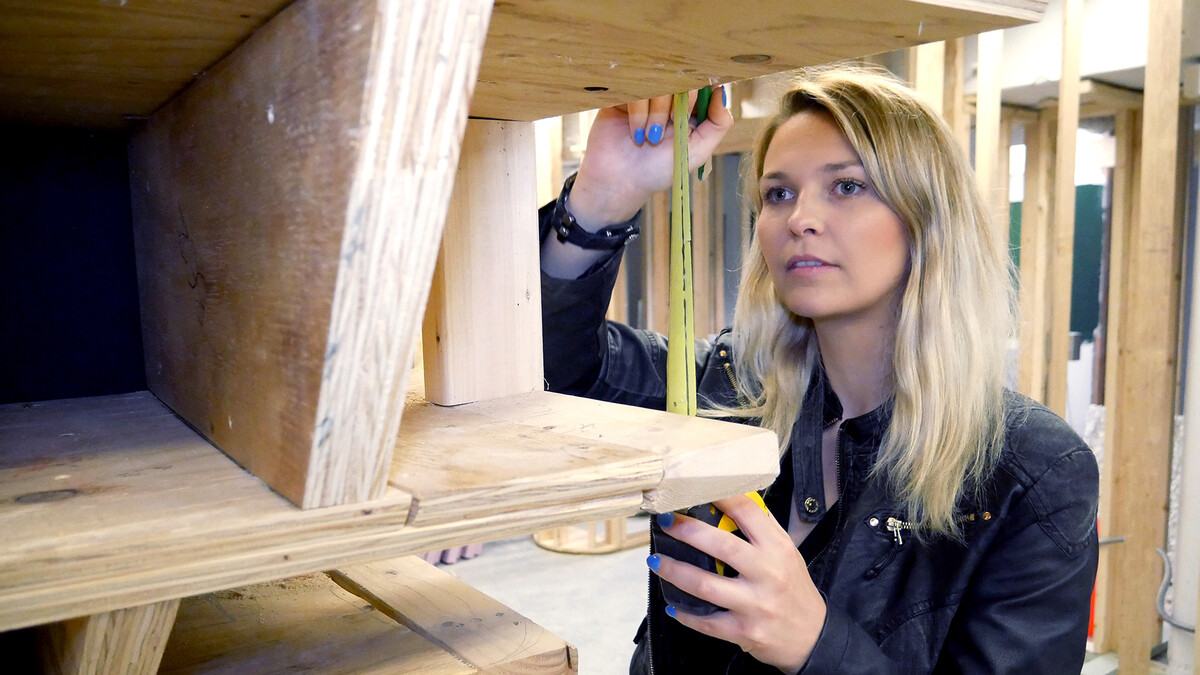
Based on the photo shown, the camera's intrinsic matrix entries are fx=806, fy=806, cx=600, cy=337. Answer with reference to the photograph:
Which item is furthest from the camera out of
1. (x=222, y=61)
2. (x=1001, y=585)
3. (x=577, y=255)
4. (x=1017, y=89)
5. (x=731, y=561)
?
(x=1017, y=89)

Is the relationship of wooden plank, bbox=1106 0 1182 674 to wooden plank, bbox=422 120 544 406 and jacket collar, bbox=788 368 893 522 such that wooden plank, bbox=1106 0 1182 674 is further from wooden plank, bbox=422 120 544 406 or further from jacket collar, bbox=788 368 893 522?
wooden plank, bbox=422 120 544 406

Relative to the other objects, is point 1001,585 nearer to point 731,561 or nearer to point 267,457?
point 731,561

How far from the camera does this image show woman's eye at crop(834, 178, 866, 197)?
4.42ft

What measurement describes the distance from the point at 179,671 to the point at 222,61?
1.39ft

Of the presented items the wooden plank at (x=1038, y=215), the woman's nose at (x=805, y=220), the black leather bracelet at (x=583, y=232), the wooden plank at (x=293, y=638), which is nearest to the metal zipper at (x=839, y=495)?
the woman's nose at (x=805, y=220)

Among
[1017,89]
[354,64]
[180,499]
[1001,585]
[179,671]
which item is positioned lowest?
[1001,585]

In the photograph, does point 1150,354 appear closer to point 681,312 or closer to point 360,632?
point 681,312

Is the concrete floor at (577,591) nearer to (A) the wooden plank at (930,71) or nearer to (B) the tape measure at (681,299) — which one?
(A) the wooden plank at (930,71)

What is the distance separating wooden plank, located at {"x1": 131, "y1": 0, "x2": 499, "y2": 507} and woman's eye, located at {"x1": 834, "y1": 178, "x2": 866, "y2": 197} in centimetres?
105

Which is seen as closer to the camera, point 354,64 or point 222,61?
point 354,64

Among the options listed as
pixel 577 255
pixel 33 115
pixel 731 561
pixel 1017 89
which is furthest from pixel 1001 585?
pixel 1017 89

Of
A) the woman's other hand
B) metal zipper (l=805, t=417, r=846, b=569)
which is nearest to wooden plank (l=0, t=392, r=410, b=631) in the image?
the woman's other hand

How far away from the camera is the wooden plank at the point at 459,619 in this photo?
586 millimetres

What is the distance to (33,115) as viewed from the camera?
0.76 metres
